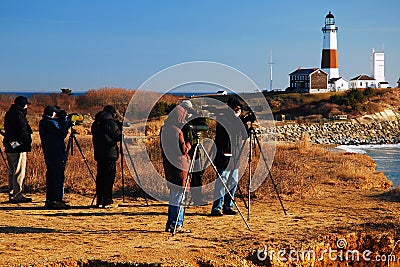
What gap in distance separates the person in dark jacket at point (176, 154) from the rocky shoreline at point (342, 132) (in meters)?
30.5

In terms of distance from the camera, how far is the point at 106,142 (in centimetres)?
1005

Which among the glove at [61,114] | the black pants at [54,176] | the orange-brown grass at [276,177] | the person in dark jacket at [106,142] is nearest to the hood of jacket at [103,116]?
the person in dark jacket at [106,142]

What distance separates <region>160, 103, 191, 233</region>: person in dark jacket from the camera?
8117 mm

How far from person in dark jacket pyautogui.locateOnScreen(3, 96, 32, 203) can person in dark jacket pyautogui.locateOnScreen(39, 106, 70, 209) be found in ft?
1.65

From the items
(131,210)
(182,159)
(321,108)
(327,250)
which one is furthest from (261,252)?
(321,108)

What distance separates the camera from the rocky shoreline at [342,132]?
1590 inches

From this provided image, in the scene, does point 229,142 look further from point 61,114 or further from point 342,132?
point 342,132

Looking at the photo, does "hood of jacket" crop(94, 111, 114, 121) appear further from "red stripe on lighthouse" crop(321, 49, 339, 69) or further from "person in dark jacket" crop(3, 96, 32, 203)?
"red stripe on lighthouse" crop(321, 49, 339, 69)

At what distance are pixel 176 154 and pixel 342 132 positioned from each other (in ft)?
124

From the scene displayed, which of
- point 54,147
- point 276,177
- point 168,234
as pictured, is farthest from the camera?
point 276,177

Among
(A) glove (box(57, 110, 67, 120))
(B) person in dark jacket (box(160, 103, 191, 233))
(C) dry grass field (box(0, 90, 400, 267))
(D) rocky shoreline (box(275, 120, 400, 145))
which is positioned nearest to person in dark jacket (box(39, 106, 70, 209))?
(A) glove (box(57, 110, 67, 120))

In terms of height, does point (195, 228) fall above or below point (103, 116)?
below

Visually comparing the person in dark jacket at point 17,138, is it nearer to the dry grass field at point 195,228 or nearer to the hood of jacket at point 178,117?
the dry grass field at point 195,228

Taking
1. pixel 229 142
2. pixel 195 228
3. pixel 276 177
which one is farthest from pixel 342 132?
pixel 195 228
